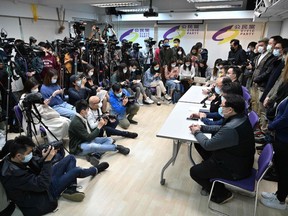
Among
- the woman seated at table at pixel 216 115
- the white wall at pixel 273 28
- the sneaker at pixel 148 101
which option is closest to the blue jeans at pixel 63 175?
the woman seated at table at pixel 216 115

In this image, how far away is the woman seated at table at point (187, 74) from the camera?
18.7 feet

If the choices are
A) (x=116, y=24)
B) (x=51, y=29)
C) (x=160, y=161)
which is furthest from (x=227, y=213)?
(x=116, y=24)

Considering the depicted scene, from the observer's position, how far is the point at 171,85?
18.4 feet

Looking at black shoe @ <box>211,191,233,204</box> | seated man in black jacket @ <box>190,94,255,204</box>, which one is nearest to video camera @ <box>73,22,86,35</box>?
seated man in black jacket @ <box>190,94,255,204</box>

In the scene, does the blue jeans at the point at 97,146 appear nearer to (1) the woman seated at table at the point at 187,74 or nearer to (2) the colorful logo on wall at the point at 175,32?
(1) the woman seated at table at the point at 187,74

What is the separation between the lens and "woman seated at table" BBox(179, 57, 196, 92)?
5.70 meters

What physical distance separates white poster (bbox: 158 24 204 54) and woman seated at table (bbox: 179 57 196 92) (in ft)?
7.57

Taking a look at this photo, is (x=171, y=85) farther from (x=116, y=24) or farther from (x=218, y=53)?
(x=116, y=24)

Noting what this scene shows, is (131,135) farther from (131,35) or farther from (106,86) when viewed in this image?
(131,35)

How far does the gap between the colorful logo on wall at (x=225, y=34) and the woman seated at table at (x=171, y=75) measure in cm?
250

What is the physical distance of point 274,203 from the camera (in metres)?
2.16

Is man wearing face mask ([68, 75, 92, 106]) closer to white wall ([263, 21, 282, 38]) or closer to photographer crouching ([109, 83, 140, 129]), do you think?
photographer crouching ([109, 83, 140, 129])

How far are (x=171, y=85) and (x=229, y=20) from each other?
3462mm

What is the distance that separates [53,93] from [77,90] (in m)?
0.50
